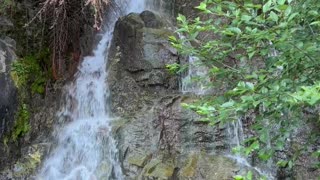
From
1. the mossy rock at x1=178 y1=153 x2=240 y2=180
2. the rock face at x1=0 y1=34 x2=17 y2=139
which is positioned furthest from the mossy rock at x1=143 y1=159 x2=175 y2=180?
the rock face at x1=0 y1=34 x2=17 y2=139

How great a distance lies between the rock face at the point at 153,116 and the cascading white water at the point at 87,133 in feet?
0.47

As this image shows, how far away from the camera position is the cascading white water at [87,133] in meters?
4.40

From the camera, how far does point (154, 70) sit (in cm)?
516

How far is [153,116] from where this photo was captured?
453 centimetres

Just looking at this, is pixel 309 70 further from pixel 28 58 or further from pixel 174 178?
pixel 28 58

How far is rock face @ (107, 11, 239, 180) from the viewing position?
156 inches

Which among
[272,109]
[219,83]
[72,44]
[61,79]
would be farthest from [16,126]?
[272,109]

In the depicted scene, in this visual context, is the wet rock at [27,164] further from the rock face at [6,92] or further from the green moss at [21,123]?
the rock face at [6,92]

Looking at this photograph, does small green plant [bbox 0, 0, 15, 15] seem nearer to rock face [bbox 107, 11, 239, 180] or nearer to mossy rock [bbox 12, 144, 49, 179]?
rock face [bbox 107, 11, 239, 180]

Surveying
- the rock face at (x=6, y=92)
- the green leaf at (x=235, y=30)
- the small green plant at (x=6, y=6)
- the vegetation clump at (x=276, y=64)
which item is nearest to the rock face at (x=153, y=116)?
the rock face at (x=6, y=92)

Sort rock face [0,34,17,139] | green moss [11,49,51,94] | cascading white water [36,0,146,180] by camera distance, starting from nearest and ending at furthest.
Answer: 1. cascading white water [36,0,146,180]
2. rock face [0,34,17,139]
3. green moss [11,49,51,94]

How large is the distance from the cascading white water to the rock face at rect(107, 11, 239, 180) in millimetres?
145

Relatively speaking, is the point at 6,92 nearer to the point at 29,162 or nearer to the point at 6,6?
the point at 29,162

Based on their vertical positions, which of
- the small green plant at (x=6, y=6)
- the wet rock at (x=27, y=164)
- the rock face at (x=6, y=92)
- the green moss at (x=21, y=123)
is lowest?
the wet rock at (x=27, y=164)
